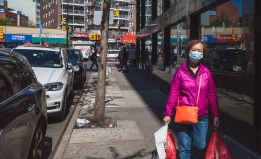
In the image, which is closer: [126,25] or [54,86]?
[54,86]

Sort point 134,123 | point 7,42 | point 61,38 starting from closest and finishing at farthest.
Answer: point 134,123 → point 7,42 → point 61,38

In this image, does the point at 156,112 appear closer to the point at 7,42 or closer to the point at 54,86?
the point at 54,86

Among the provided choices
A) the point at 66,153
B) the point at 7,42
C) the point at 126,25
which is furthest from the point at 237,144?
the point at 126,25

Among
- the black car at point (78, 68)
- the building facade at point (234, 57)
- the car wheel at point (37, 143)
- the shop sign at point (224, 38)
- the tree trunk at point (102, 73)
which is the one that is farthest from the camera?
the black car at point (78, 68)

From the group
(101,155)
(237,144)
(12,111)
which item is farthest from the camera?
(237,144)

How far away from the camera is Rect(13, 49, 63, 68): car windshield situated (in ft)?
30.4

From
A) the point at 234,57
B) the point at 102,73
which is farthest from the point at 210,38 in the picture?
the point at 102,73

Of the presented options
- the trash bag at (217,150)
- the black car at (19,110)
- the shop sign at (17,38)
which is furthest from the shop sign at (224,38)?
the shop sign at (17,38)

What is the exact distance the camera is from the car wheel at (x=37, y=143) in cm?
435

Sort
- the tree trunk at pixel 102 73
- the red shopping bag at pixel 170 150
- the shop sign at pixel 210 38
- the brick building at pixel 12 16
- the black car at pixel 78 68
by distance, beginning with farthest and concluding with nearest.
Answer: the brick building at pixel 12 16 → the black car at pixel 78 68 → the shop sign at pixel 210 38 → the tree trunk at pixel 102 73 → the red shopping bag at pixel 170 150

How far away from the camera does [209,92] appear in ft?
13.2

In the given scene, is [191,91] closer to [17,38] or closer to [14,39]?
[14,39]

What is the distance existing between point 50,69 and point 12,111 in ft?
17.1

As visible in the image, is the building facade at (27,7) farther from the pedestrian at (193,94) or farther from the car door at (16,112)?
the pedestrian at (193,94)
